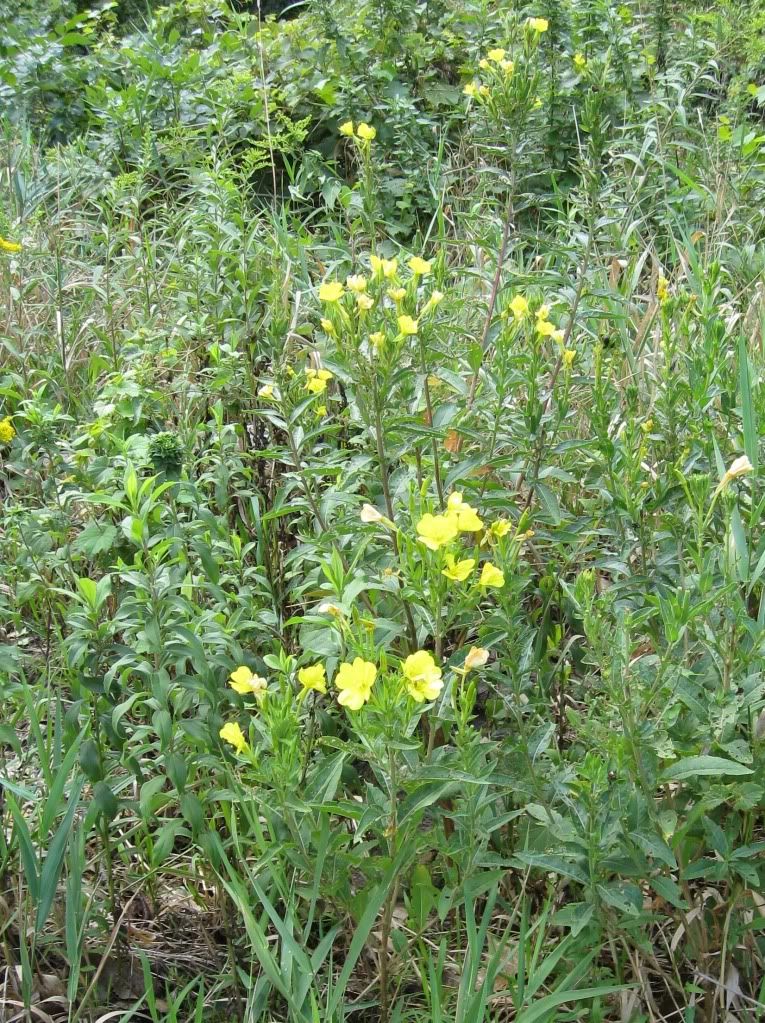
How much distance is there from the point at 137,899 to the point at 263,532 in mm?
867

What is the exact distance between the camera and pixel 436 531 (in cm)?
147

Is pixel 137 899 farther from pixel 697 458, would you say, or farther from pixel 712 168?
pixel 712 168

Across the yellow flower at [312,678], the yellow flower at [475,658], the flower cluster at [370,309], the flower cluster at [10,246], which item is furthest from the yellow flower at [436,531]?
the flower cluster at [10,246]

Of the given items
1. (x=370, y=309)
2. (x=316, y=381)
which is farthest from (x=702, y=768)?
(x=316, y=381)

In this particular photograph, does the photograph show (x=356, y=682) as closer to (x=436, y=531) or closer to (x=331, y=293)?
(x=436, y=531)

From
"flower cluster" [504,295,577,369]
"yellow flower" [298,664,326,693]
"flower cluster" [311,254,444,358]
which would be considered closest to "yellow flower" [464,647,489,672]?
"yellow flower" [298,664,326,693]

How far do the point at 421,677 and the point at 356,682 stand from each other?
0.29ft

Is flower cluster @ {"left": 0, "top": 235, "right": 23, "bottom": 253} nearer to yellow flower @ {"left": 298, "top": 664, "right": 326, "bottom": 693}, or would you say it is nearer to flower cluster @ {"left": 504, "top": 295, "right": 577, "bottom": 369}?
flower cluster @ {"left": 504, "top": 295, "right": 577, "bottom": 369}

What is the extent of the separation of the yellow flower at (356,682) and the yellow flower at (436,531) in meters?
0.20

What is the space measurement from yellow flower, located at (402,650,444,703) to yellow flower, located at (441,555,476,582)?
0.46 ft

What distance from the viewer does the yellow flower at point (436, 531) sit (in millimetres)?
1464

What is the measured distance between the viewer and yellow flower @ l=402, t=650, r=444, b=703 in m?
1.38

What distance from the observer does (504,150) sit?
229cm

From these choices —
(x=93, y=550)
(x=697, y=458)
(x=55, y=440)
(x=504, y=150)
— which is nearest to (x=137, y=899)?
(x=93, y=550)
